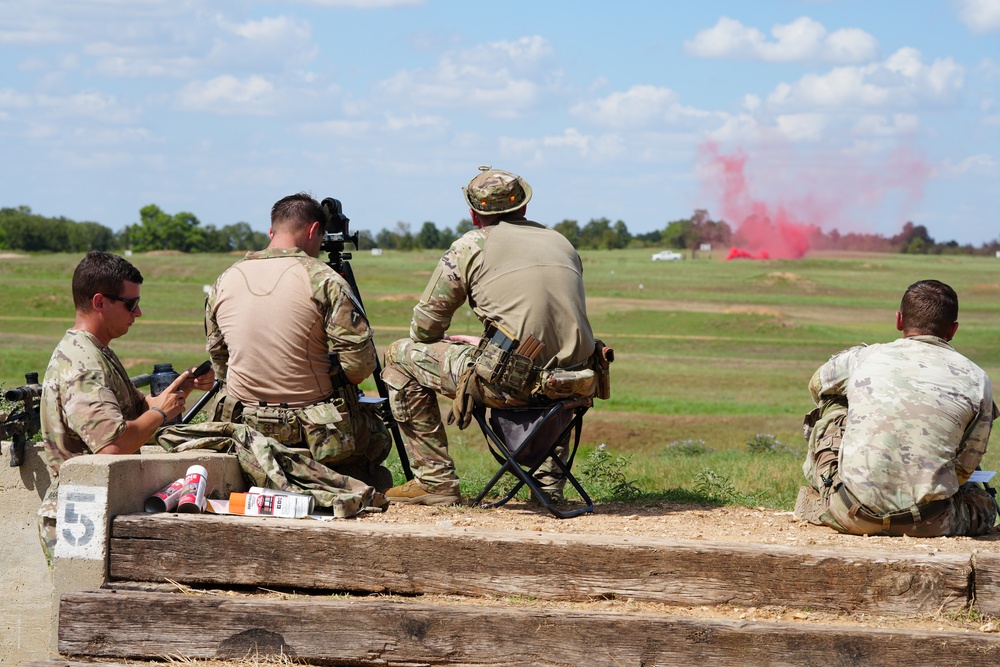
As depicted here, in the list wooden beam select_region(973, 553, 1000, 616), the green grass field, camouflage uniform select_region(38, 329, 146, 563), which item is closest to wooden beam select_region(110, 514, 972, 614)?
wooden beam select_region(973, 553, 1000, 616)

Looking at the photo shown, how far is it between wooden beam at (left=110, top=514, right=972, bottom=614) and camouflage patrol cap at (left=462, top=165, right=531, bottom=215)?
6.49ft

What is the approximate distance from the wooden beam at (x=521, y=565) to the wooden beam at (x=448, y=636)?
19cm

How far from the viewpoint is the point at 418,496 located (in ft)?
20.1

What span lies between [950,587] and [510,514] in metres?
2.21

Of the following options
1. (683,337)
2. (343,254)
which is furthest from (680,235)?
(343,254)

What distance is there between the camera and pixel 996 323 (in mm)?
37906

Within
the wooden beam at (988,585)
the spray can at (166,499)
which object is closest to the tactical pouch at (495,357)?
the spray can at (166,499)

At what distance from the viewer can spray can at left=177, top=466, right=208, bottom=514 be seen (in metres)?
5.09

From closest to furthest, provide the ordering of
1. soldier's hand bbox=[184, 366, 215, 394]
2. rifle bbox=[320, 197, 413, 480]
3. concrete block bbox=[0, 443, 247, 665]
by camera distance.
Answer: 1. concrete block bbox=[0, 443, 247, 665]
2. soldier's hand bbox=[184, 366, 215, 394]
3. rifle bbox=[320, 197, 413, 480]

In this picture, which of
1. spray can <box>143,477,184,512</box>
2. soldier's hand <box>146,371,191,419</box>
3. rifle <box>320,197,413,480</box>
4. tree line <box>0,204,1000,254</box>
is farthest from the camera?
tree line <box>0,204,1000,254</box>

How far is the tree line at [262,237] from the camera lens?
9488cm

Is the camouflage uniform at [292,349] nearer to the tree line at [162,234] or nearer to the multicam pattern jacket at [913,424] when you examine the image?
the multicam pattern jacket at [913,424]

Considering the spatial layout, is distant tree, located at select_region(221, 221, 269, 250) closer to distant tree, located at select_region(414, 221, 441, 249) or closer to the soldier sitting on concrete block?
distant tree, located at select_region(414, 221, 441, 249)

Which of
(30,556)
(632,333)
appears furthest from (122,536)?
(632,333)
